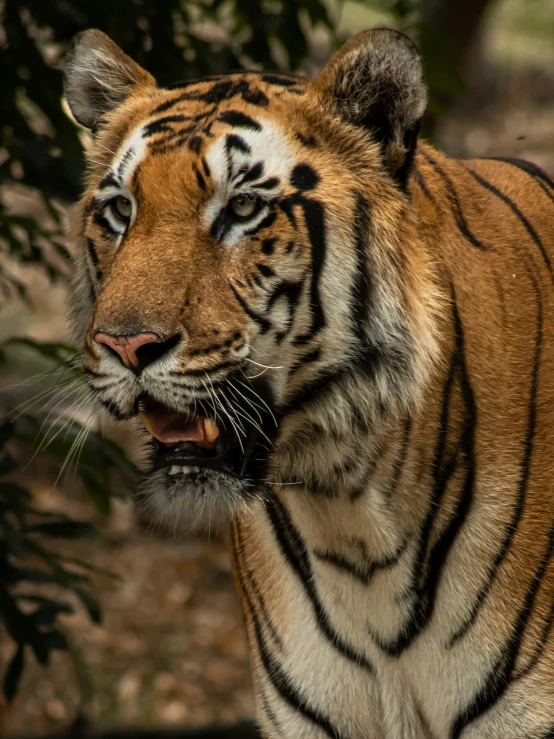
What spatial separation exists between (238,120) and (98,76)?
51 centimetres

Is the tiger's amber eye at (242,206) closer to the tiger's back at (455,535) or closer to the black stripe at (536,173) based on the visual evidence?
the tiger's back at (455,535)

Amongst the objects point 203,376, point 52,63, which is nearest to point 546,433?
point 203,376

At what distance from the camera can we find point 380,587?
254 cm

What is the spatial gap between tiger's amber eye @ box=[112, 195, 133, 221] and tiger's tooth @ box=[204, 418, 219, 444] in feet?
1.44

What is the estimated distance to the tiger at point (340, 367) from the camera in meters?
2.23

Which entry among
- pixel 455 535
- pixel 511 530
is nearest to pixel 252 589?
pixel 455 535

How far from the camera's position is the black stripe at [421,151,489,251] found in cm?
254

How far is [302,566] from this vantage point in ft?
8.73

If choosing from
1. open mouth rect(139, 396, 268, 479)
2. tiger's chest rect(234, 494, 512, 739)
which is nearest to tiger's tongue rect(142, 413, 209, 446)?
open mouth rect(139, 396, 268, 479)

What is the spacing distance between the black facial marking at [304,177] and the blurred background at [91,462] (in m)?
0.63

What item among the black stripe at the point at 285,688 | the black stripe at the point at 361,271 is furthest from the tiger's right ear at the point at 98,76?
the black stripe at the point at 285,688

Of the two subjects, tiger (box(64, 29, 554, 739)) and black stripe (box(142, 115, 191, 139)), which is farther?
black stripe (box(142, 115, 191, 139))

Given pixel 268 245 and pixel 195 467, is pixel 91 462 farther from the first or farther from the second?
pixel 268 245

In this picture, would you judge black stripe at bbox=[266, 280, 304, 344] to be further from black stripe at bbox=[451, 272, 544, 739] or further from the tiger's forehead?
black stripe at bbox=[451, 272, 544, 739]
